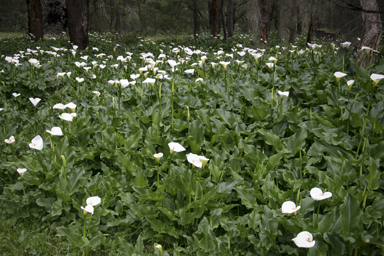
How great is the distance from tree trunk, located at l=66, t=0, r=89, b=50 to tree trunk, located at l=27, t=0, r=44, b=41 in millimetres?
3686

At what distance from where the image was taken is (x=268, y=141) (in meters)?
2.92

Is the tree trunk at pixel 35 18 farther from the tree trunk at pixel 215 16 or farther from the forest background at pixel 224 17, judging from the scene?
the tree trunk at pixel 215 16

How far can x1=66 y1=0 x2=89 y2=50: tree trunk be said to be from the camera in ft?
26.7

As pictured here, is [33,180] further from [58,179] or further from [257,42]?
[257,42]

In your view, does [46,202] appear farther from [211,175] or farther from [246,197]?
[246,197]

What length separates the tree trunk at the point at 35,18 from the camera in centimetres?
1080

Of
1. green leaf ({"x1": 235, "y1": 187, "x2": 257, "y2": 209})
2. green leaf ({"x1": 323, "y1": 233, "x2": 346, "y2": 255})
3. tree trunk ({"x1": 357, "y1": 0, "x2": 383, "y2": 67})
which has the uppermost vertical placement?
tree trunk ({"x1": 357, "y1": 0, "x2": 383, "y2": 67})

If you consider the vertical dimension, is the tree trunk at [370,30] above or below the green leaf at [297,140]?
above

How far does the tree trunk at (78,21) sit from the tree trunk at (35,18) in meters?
3.69

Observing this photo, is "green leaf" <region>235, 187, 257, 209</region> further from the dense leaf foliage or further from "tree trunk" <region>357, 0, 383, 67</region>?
"tree trunk" <region>357, 0, 383, 67</region>

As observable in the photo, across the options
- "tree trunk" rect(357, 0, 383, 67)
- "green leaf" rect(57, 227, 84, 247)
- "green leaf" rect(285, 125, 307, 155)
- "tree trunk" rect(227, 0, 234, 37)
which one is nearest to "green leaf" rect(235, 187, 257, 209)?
"green leaf" rect(285, 125, 307, 155)

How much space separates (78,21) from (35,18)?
13.3 ft

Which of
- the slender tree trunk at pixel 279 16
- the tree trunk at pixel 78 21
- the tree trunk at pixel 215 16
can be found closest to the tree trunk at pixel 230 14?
the tree trunk at pixel 215 16

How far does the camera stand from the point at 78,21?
27.3ft
